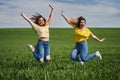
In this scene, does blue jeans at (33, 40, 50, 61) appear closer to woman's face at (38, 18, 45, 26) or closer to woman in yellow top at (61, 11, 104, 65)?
woman's face at (38, 18, 45, 26)

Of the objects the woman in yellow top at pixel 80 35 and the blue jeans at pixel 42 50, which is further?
the woman in yellow top at pixel 80 35

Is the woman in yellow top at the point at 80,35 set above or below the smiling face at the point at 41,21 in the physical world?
below

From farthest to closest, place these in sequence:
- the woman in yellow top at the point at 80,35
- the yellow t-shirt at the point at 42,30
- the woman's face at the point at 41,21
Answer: the woman in yellow top at the point at 80,35, the woman's face at the point at 41,21, the yellow t-shirt at the point at 42,30

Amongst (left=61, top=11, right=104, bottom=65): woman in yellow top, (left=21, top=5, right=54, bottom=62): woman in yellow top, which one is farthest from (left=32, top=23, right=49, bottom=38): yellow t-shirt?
(left=61, top=11, right=104, bottom=65): woman in yellow top

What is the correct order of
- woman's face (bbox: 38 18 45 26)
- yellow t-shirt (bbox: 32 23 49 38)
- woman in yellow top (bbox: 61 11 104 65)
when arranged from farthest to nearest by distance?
1. woman in yellow top (bbox: 61 11 104 65)
2. woman's face (bbox: 38 18 45 26)
3. yellow t-shirt (bbox: 32 23 49 38)

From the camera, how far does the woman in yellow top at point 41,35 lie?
11547 millimetres

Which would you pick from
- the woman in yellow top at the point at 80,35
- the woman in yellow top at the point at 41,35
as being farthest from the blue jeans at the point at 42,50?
the woman in yellow top at the point at 80,35

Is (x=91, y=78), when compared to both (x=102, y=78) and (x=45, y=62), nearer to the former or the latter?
(x=102, y=78)

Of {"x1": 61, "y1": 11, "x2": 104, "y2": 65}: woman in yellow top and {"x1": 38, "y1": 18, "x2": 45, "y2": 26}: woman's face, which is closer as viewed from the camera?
{"x1": 38, "y1": 18, "x2": 45, "y2": 26}: woman's face

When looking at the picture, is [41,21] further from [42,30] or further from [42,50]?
[42,50]

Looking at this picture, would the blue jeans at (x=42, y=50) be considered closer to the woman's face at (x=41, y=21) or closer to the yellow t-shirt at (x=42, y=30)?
the yellow t-shirt at (x=42, y=30)

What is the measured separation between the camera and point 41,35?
455 inches

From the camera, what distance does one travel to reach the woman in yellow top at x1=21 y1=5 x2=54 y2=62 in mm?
11547

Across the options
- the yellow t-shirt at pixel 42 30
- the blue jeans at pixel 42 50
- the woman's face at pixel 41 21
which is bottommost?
the blue jeans at pixel 42 50
